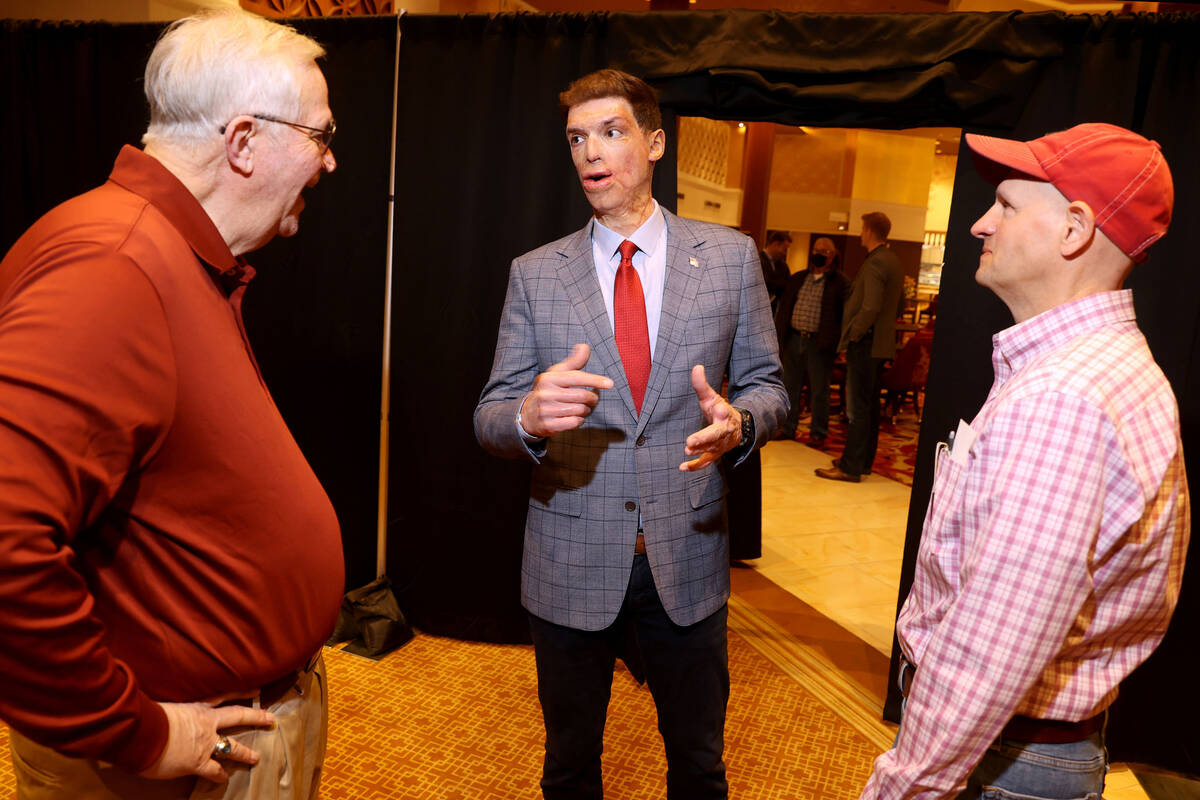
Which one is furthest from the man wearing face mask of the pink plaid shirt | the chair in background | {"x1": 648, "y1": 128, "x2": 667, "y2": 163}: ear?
the pink plaid shirt

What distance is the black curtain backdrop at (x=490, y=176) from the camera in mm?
2533

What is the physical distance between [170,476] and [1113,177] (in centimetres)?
134

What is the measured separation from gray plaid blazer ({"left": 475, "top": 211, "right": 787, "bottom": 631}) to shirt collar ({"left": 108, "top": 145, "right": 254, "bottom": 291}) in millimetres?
759

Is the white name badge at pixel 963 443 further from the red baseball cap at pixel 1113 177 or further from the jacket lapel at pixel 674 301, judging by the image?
the jacket lapel at pixel 674 301

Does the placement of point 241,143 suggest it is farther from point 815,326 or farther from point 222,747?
point 815,326

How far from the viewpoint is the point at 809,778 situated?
2.61 meters

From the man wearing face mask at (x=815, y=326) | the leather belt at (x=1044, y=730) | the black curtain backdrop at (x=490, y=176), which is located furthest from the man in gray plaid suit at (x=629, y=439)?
the man wearing face mask at (x=815, y=326)

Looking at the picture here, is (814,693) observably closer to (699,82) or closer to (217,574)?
(699,82)

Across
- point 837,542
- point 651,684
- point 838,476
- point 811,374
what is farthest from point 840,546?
point 651,684

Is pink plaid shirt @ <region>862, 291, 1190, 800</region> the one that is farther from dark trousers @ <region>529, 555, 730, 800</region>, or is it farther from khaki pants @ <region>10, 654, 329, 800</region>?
khaki pants @ <region>10, 654, 329, 800</region>

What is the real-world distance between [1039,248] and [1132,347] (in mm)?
194

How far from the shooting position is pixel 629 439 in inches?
71.8

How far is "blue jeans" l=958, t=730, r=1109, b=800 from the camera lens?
1182 mm

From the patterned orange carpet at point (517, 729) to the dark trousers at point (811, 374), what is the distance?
379 centimetres
